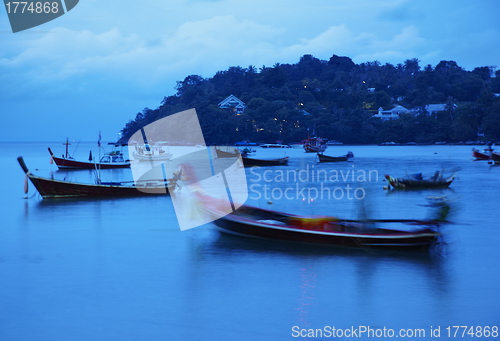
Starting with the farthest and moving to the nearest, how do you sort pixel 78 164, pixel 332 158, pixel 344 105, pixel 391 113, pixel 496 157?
pixel 344 105
pixel 391 113
pixel 332 158
pixel 496 157
pixel 78 164

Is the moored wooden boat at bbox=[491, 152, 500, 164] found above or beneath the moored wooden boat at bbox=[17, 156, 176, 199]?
beneath

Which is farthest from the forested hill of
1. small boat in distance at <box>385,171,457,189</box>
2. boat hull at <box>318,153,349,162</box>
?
small boat in distance at <box>385,171,457,189</box>

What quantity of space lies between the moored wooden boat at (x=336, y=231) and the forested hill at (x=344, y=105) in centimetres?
8706

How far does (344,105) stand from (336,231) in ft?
358

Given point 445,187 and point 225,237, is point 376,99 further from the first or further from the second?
point 225,237

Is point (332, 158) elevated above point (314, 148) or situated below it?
below

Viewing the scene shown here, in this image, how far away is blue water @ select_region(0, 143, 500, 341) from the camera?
9.09 m

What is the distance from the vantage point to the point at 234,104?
4673 inches

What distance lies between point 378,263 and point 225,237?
16.1 feet

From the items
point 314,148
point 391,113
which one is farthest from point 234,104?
point 314,148

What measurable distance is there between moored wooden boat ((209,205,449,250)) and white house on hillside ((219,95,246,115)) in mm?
102696

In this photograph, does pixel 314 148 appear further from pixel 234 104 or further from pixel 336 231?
pixel 336 231

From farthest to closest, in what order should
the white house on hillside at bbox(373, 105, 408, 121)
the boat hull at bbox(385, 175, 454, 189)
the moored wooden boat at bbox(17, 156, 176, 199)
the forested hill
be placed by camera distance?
the white house on hillside at bbox(373, 105, 408, 121)
the forested hill
the boat hull at bbox(385, 175, 454, 189)
the moored wooden boat at bbox(17, 156, 176, 199)

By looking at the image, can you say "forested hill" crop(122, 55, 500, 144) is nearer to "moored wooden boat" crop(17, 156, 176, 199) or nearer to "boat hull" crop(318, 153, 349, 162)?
"boat hull" crop(318, 153, 349, 162)
